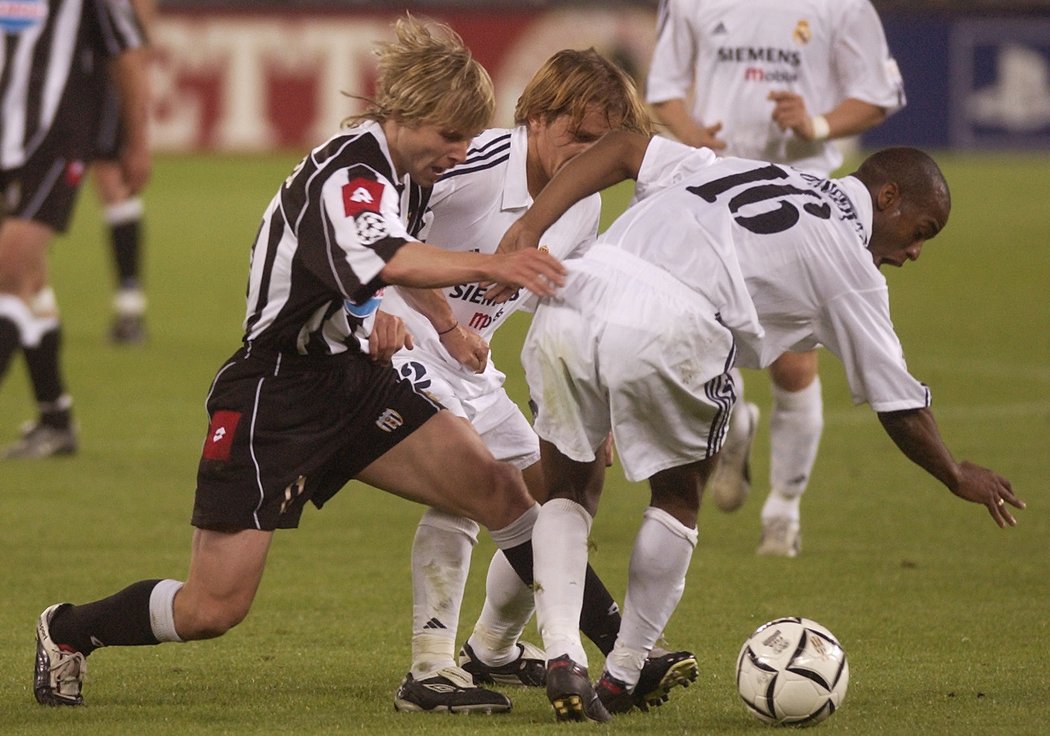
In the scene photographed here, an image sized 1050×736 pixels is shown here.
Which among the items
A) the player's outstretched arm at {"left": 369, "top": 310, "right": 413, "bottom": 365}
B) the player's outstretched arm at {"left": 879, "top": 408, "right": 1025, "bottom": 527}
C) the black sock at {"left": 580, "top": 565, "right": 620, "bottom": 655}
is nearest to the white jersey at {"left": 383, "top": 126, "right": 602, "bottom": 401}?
the player's outstretched arm at {"left": 369, "top": 310, "right": 413, "bottom": 365}

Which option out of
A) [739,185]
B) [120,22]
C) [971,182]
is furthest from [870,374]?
[971,182]

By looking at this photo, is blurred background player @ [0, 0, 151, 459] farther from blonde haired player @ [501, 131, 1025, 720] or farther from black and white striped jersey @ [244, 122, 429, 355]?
blonde haired player @ [501, 131, 1025, 720]

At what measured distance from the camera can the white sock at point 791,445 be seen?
21.2 ft

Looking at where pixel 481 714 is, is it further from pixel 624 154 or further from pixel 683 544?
pixel 624 154

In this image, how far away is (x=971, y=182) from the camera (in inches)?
945

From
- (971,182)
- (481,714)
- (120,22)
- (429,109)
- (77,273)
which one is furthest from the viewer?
(971,182)

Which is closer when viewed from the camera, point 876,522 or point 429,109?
point 429,109

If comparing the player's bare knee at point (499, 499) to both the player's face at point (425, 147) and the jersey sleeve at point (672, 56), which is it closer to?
the player's face at point (425, 147)

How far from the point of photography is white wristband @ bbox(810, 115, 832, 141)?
7020mm

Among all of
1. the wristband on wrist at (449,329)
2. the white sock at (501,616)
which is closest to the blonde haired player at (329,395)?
A: the white sock at (501,616)

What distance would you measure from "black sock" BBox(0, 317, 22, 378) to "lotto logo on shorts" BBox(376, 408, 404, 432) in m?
3.57

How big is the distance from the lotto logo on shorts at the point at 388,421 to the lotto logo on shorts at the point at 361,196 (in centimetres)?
63

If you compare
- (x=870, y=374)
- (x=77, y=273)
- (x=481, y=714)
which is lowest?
(x=77, y=273)

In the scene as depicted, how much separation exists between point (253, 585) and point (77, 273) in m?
12.4
